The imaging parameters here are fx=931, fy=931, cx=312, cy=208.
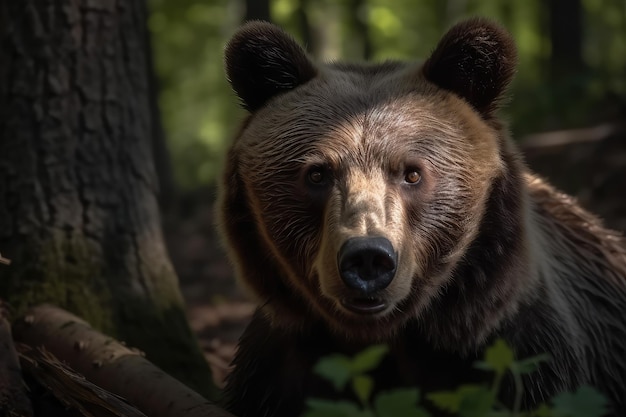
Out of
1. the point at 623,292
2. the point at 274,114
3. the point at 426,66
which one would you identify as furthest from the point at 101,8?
the point at 623,292

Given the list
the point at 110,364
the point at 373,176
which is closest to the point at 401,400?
the point at 373,176

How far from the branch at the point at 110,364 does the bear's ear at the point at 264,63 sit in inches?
54.6

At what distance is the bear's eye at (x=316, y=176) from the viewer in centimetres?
391

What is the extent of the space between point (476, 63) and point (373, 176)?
29.4 inches

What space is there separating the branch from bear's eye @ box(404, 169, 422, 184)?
122 centimetres

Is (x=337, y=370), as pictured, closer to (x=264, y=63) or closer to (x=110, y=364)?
(x=264, y=63)

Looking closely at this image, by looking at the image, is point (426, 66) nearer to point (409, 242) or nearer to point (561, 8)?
point (409, 242)

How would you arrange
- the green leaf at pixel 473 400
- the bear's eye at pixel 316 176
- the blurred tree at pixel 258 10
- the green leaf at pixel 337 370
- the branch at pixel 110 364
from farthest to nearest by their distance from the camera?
the blurred tree at pixel 258 10
the branch at pixel 110 364
the bear's eye at pixel 316 176
the green leaf at pixel 473 400
the green leaf at pixel 337 370

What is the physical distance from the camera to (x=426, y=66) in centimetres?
414

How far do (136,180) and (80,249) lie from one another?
0.57 m

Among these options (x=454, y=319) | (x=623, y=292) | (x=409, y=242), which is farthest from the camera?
(x=623, y=292)

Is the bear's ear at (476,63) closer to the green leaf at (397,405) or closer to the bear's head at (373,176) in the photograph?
the bear's head at (373,176)

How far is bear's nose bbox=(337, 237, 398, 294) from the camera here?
3305 mm

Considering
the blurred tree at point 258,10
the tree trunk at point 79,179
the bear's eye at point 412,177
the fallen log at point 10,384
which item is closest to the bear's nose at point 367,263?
the bear's eye at point 412,177
